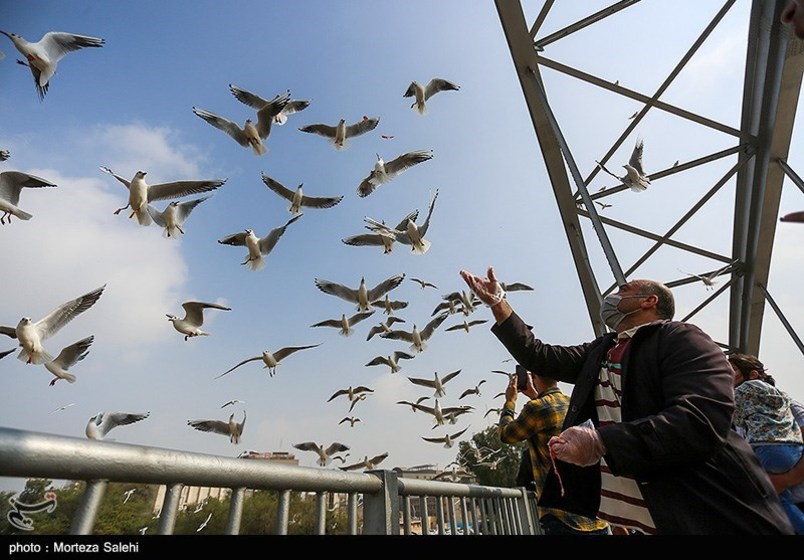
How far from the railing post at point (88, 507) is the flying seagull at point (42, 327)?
585cm

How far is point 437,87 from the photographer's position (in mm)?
8711

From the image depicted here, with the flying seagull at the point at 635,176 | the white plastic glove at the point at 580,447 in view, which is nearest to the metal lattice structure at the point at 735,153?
the flying seagull at the point at 635,176

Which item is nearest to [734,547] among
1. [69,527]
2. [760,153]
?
[69,527]

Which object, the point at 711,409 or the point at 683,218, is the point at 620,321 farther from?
the point at 683,218

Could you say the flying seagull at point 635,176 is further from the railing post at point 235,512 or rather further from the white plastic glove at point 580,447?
the railing post at point 235,512

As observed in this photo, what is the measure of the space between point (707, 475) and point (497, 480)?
3145 cm

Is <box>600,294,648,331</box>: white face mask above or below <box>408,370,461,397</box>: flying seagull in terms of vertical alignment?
below

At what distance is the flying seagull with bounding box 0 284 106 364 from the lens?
5.74 meters

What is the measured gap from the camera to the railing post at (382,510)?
170 centimetres

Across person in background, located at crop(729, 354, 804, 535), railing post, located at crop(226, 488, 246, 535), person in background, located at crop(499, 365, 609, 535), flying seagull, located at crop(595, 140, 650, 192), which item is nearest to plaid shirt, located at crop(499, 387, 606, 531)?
person in background, located at crop(499, 365, 609, 535)

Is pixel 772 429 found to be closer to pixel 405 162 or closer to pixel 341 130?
pixel 405 162

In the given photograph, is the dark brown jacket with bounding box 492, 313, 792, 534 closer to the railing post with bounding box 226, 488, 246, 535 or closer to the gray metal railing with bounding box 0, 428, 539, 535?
the gray metal railing with bounding box 0, 428, 539, 535

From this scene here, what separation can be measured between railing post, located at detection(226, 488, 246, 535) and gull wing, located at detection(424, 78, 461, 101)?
Result: 8.63 meters

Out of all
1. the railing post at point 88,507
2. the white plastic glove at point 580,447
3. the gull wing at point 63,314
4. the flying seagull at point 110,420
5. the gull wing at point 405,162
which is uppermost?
the gull wing at point 405,162
